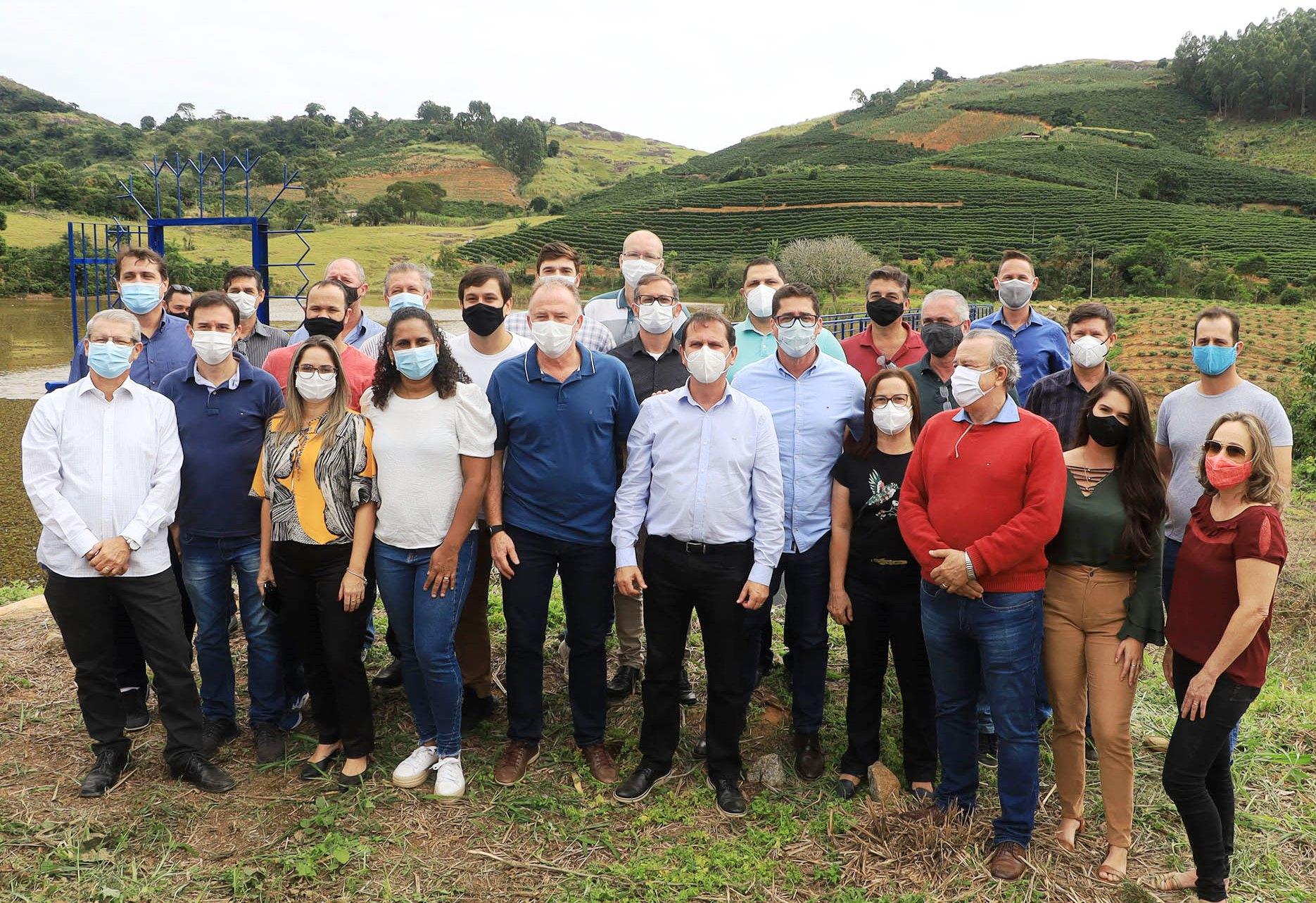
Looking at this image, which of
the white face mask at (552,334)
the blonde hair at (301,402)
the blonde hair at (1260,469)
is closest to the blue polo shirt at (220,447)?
the blonde hair at (301,402)

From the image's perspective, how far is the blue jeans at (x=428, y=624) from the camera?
3387mm

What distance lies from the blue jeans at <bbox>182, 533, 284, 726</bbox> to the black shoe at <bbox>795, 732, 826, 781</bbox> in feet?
7.44

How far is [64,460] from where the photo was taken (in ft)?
10.8

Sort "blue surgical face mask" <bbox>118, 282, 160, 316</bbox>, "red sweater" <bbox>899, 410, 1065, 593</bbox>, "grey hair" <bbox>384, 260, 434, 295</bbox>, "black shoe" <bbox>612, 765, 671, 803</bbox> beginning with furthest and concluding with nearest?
"grey hair" <bbox>384, 260, 434, 295</bbox> → "blue surgical face mask" <bbox>118, 282, 160, 316</bbox> → "black shoe" <bbox>612, 765, 671, 803</bbox> → "red sweater" <bbox>899, 410, 1065, 593</bbox>

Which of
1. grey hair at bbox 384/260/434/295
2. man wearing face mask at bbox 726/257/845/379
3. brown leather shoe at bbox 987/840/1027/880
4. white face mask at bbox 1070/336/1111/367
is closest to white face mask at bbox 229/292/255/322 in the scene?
grey hair at bbox 384/260/434/295

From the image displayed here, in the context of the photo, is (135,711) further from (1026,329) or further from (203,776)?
(1026,329)

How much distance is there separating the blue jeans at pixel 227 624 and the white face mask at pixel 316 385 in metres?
0.69

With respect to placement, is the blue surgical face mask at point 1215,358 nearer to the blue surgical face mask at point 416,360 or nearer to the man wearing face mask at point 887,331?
the man wearing face mask at point 887,331

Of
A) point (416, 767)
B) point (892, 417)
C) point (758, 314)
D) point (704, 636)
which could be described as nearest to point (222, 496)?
point (416, 767)

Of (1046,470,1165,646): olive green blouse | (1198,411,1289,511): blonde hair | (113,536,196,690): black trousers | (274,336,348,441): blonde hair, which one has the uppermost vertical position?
(274,336,348,441): blonde hair

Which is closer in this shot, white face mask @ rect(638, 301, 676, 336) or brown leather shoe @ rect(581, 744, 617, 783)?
brown leather shoe @ rect(581, 744, 617, 783)

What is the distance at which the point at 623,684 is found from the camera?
434 centimetres

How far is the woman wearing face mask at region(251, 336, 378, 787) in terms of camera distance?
11.0 ft

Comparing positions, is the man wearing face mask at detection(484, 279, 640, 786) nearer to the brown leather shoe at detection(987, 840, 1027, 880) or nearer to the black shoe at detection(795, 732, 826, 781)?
the black shoe at detection(795, 732, 826, 781)
